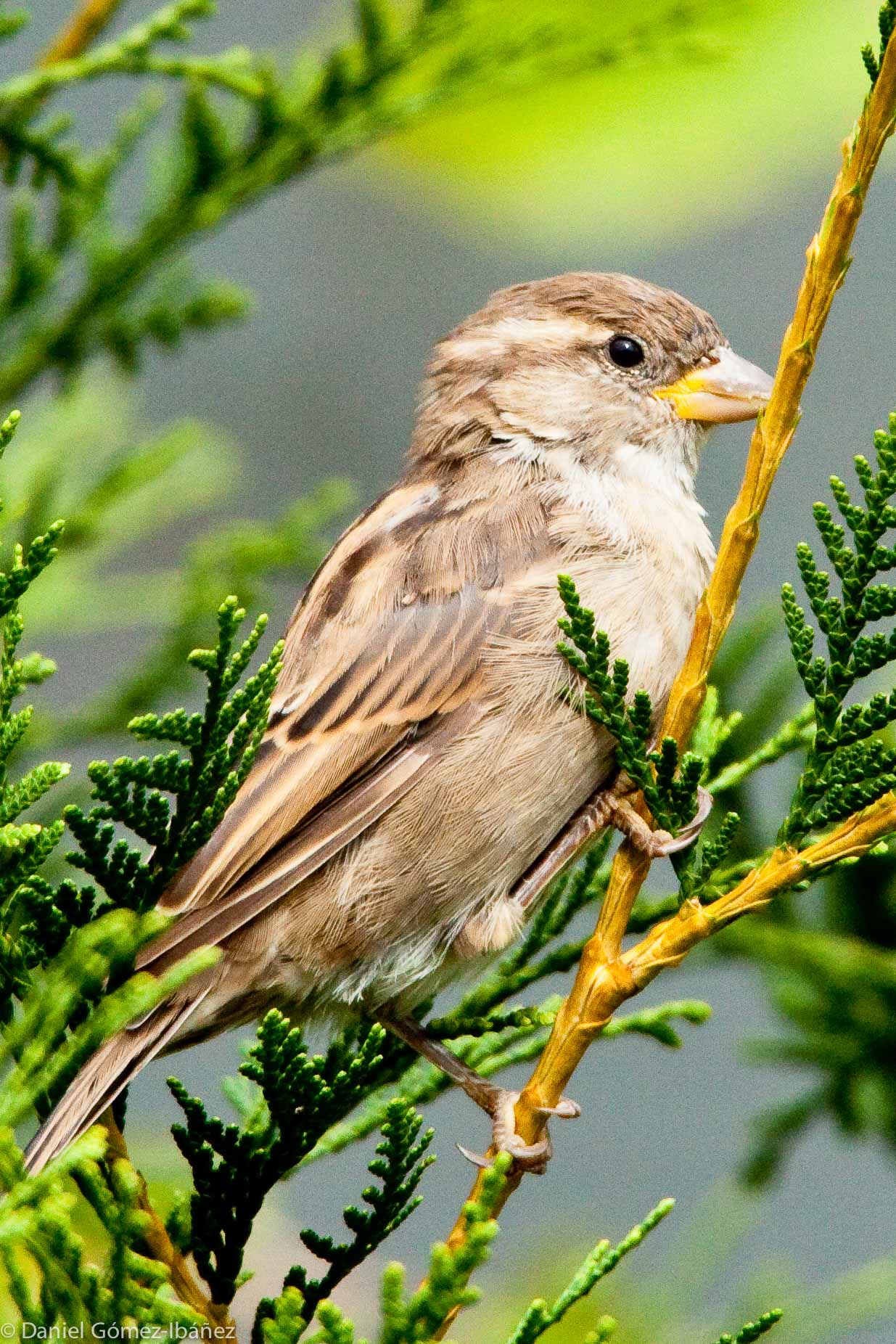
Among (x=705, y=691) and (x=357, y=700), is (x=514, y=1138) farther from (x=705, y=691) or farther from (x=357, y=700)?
(x=357, y=700)

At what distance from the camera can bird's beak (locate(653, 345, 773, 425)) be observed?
9.45ft

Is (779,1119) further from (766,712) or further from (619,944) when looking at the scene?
(619,944)

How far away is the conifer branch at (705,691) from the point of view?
5.71 feet

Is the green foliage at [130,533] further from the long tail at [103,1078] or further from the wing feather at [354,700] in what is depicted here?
the long tail at [103,1078]

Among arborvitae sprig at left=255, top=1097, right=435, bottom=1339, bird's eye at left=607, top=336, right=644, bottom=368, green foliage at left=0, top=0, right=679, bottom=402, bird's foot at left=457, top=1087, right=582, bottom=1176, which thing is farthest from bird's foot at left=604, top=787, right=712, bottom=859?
green foliage at left=0, top=0, right=679, bottom=402

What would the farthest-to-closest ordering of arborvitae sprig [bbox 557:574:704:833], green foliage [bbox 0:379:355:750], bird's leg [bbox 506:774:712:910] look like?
green foliage [bbox 0:379:355:750] < bird's leg [bbox 506:774:712:910] < arborvitae sprig [bbox 557:574:704:833]

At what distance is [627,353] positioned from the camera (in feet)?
9.84

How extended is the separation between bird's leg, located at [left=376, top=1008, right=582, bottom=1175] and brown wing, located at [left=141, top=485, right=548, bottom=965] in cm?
32

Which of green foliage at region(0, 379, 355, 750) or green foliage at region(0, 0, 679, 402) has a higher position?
green foliage at region(0, 0, 679, 402)

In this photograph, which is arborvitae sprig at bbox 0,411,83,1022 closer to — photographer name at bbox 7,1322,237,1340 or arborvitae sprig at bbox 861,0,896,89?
photographer name at bbox 7,1322,237,1340

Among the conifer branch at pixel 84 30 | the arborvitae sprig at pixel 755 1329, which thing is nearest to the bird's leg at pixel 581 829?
the arborvitae sprig at pixel 755 1329

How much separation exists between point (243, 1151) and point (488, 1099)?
54 centimetres

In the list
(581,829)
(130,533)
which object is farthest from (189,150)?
(581,829)

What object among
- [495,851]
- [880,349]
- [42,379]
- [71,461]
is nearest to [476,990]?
[495,851]
